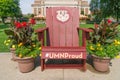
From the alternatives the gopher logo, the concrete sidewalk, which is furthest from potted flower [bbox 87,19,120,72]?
the gopher logo

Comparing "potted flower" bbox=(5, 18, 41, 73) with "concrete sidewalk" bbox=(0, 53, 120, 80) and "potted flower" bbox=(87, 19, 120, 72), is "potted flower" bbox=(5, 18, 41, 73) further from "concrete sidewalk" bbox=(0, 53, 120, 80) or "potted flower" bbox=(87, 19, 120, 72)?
"potted flower" bbox=(87, 19, 120, 72)

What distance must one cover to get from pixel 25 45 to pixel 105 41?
6.30 feet

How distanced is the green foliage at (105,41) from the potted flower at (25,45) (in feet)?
4.39

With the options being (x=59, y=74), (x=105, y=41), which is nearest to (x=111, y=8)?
(x=105, y=41)

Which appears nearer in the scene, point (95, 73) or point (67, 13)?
point (95, 73)

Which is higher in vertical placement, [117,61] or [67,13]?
[67,13]

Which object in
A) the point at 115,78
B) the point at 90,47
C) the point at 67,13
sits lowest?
the point at 115,78

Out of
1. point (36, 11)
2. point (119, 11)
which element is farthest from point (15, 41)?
point (36, 11)

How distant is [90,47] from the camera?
4.51 meters

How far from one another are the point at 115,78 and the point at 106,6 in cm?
3789

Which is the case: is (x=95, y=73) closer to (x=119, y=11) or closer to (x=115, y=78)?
(x=115, y=78)

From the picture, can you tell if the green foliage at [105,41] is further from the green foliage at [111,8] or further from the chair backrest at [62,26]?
the green foliage at [111,8]

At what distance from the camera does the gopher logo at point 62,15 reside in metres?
5.05

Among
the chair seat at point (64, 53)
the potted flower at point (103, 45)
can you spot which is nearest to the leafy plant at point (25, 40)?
the chair seat at point (64, 53)
